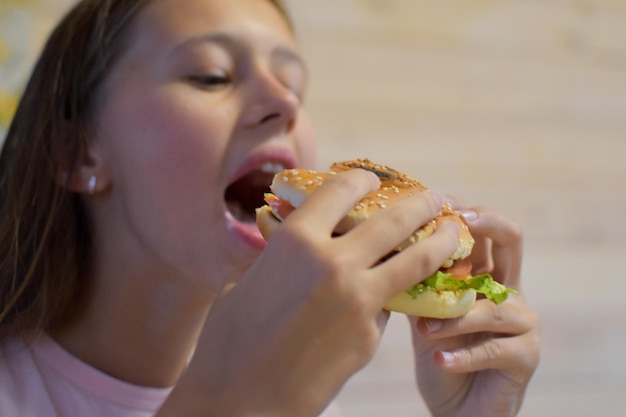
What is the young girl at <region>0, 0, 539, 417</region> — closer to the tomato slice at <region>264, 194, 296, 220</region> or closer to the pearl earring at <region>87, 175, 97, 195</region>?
the pearl earring at <region>87, 175, 97, 195</region>

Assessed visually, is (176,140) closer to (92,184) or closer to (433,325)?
(92,184)

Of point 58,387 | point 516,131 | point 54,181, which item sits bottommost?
point 58,387

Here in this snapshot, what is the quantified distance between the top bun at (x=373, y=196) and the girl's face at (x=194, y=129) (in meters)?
0.22

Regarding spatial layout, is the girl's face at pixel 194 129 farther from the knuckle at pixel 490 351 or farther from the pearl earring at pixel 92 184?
the knuckle at pixel 490 351

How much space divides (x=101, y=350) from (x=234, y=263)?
28cm

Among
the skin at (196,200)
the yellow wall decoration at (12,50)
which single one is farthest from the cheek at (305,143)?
the yellow wall decoration at (12,50)

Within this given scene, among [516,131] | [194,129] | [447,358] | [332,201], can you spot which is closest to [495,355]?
[447,358]

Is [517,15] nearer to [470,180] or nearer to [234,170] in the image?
[470,180]

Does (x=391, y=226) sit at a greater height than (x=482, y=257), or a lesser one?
greater

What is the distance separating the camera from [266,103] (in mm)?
1073

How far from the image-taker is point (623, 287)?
6.81 ft

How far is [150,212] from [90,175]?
0.15 meters

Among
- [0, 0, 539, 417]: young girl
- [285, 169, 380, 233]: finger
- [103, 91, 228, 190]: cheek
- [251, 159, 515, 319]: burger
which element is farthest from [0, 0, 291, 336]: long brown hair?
[285, 169, 380, 233]: finger

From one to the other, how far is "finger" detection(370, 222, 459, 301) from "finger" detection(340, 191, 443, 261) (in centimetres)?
2
